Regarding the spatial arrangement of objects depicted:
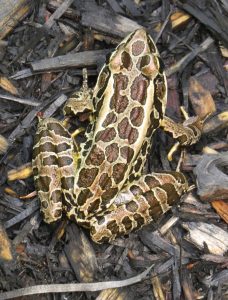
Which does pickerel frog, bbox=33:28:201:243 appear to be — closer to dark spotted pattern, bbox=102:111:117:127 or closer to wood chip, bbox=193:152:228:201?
dark spotted pattern, bbox=102:111:117:127

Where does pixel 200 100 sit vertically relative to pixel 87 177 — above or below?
above

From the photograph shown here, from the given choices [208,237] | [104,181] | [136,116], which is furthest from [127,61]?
[208,237]

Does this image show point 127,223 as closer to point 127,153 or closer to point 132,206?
point 132,206

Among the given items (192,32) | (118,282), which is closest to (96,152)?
(118,282)

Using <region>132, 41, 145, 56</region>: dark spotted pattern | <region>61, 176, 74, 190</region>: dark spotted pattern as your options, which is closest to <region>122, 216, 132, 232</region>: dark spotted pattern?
<region>61, 176, 74, 190</region>: dark spotted pattern

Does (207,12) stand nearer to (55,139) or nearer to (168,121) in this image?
(168,121)

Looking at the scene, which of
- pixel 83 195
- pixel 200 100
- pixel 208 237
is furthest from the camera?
pixel 200 100
